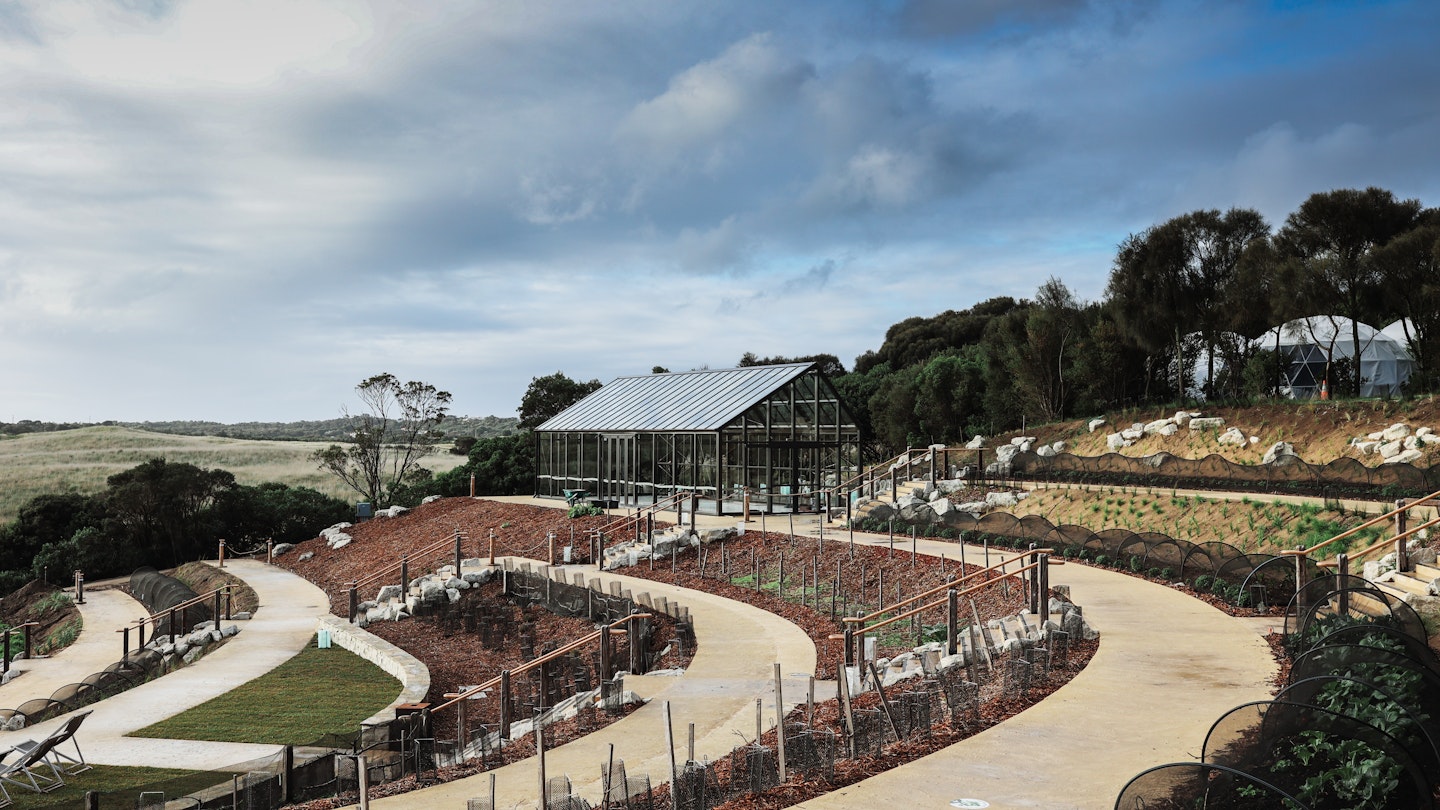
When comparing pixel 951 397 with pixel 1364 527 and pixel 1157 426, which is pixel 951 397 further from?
pixel 1364 527

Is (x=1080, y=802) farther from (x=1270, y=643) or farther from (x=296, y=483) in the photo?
(x=296, y=483)

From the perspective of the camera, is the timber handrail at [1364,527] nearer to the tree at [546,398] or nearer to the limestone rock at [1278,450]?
the limestone rock at [1278,450]

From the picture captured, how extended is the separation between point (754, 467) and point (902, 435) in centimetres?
2200

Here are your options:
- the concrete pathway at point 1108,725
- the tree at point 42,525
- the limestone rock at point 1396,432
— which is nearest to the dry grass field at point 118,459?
the tree at point 42,525

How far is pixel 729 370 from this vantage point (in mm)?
37156

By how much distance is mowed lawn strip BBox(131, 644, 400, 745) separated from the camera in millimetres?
14930

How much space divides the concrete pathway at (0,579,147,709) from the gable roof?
15799 millimetres

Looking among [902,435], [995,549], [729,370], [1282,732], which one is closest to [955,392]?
[902,435]

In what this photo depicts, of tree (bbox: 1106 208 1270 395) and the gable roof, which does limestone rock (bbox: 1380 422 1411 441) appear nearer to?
tree (bbox: 1106 208 1270 395)

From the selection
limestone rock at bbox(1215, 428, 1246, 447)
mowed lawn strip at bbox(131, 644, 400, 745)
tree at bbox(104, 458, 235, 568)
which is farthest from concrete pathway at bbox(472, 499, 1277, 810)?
tree at bbox(104, 458, 235, 568)

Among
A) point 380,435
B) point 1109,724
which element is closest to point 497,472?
point 380,435

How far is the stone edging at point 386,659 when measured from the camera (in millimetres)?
15609

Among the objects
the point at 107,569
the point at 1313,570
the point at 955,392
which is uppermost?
the point at 955,392

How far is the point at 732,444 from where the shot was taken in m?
32.7
